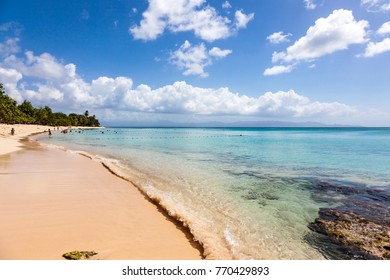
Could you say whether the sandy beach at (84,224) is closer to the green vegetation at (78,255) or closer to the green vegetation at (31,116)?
the green vegetation at (78,255)

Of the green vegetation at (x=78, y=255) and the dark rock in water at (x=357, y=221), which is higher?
the green vegetation at (x=78, y=255)

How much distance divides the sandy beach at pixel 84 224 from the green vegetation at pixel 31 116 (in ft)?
297

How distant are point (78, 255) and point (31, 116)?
148m

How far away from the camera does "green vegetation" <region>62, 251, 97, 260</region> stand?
534cm

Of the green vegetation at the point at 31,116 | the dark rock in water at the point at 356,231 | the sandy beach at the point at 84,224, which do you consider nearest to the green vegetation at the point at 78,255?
the sandy beach at the point at 84,224

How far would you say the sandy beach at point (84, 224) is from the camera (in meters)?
5.86

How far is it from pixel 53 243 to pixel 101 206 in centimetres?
313

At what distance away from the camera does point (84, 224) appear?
732 cm

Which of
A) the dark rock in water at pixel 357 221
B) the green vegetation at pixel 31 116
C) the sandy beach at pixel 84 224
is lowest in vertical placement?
the dark rock in water at pixel 357 221

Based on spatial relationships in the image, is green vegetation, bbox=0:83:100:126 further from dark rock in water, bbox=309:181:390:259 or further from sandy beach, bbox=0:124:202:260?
dark rock in water, bbox=309:181:390:259

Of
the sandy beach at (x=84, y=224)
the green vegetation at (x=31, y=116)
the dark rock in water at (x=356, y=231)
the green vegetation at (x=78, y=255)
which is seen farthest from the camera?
the green vegetation at (x=31, y=116)

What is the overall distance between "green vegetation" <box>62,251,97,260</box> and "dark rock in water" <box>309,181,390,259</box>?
692 cm

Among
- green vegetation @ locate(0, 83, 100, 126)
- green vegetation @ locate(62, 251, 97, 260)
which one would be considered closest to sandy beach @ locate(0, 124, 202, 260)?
green vegetation @ locate(62, 251, 97, 260)

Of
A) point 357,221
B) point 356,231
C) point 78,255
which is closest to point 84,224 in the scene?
point 78,255
